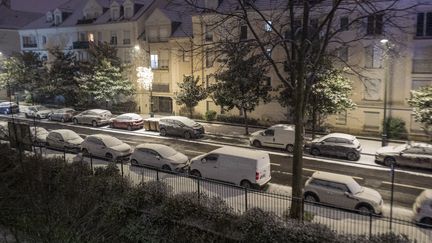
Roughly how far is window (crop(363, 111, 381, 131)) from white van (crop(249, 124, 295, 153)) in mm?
8553

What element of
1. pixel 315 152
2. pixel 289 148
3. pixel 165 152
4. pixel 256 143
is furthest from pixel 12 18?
pixel 315 152

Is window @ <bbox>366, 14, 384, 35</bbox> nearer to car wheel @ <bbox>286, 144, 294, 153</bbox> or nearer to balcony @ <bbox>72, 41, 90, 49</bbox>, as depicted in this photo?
car wheel @ <bbox>286, 144, 294, 153</bbox>

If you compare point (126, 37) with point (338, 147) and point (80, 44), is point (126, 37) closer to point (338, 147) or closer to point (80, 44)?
point (80, 44)

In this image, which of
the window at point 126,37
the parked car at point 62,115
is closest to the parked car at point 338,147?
the parked car at point 62,115

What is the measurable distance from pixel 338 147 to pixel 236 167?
30.4ft

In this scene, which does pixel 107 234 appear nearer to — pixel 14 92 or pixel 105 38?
pixel 105 38

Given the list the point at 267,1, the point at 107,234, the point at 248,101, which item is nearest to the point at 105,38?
the point at 267,1

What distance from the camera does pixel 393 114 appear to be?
30438 mm

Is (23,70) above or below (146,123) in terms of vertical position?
above

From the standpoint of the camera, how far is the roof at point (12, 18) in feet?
218

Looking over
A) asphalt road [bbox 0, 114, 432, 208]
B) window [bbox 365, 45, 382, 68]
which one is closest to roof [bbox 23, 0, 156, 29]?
asphalt road [bbox 0, 114, 432, 208]

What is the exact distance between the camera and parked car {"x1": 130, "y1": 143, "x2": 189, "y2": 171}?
20.8 metres

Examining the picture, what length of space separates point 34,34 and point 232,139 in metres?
43.1

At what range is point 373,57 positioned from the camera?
3094cm
